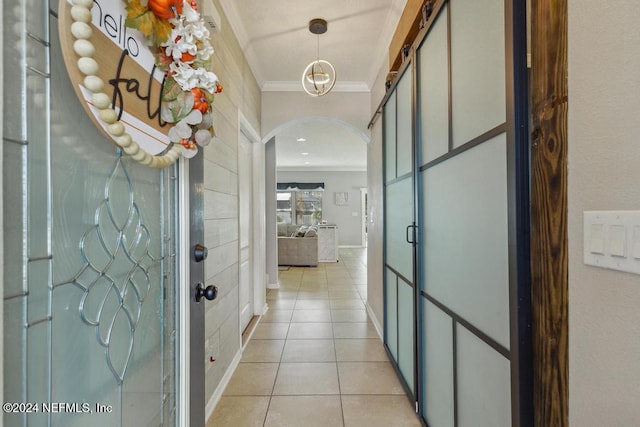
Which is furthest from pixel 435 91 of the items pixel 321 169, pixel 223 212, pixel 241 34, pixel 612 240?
pixel 321 169

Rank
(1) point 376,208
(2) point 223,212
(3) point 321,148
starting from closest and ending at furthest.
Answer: (2) point 223,212
(1) point 376,208
(3) point 321,148

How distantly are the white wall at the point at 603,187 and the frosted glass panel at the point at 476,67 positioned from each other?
0.26 m

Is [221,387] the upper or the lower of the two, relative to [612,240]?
lower

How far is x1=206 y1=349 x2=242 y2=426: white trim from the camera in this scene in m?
1.85

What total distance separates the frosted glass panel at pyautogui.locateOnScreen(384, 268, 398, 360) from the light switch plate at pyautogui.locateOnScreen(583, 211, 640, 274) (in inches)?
68.6

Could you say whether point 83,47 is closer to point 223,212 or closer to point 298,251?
point 223,212

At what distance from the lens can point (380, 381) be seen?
7.27 feet

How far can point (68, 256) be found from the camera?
0.61 m

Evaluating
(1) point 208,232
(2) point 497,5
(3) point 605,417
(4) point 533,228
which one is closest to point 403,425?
(3) point 605,417

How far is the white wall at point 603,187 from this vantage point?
59 cm

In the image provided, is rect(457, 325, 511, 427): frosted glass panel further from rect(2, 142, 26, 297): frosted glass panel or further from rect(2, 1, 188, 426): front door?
rect(2, 142, 26, 297): frosted glass panel

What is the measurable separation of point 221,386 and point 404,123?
2.25 metres

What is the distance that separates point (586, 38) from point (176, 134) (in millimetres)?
1069

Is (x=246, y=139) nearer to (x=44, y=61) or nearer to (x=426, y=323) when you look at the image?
(x=426, y=323)
